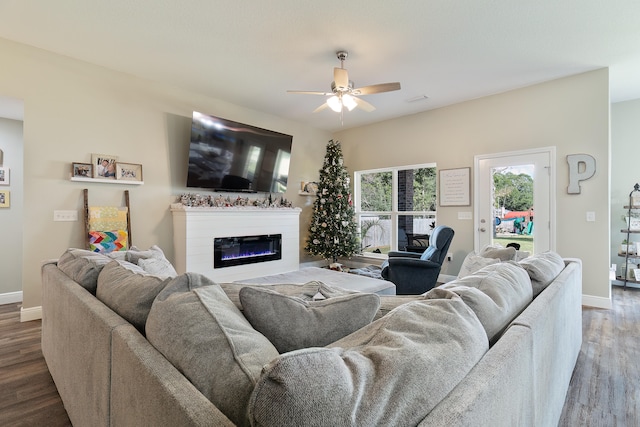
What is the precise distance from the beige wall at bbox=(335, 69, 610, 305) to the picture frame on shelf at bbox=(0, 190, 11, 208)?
5.81 metres

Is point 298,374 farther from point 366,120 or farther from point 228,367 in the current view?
point 366,120

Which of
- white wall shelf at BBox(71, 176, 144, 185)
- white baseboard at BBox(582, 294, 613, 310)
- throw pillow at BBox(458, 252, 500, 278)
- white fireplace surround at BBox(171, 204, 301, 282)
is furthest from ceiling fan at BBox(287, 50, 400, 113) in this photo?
white baseboard at BBox(582, 294, 613, 310)

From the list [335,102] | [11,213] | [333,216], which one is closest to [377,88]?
[335,102]

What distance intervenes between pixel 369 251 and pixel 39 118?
5332 mm

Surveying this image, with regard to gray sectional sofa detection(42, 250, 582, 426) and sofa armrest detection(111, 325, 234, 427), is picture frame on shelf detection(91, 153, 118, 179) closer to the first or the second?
gray sectional sofa detection(42, 250, 582, 426)

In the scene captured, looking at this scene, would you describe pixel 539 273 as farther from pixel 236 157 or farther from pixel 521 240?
pixel 236 157

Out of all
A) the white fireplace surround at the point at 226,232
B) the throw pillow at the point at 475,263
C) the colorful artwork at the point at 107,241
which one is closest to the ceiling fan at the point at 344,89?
the throw pillow at the point at 475,263

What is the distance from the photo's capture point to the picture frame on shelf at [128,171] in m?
3.92

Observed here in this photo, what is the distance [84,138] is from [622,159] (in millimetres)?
7561

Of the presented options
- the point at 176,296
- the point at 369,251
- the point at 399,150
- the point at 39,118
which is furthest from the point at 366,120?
the point at 176,296

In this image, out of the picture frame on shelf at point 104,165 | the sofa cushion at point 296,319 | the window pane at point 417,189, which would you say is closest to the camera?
the sofa cushion at point 296,319

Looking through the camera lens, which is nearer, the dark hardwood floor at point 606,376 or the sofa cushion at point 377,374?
the sofa cushion at point 377,374

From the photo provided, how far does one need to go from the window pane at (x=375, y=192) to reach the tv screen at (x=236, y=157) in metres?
1.74

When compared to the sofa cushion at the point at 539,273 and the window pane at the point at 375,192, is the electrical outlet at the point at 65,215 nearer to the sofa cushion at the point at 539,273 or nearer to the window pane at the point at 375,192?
the sofa cushion at the point at 539,273
